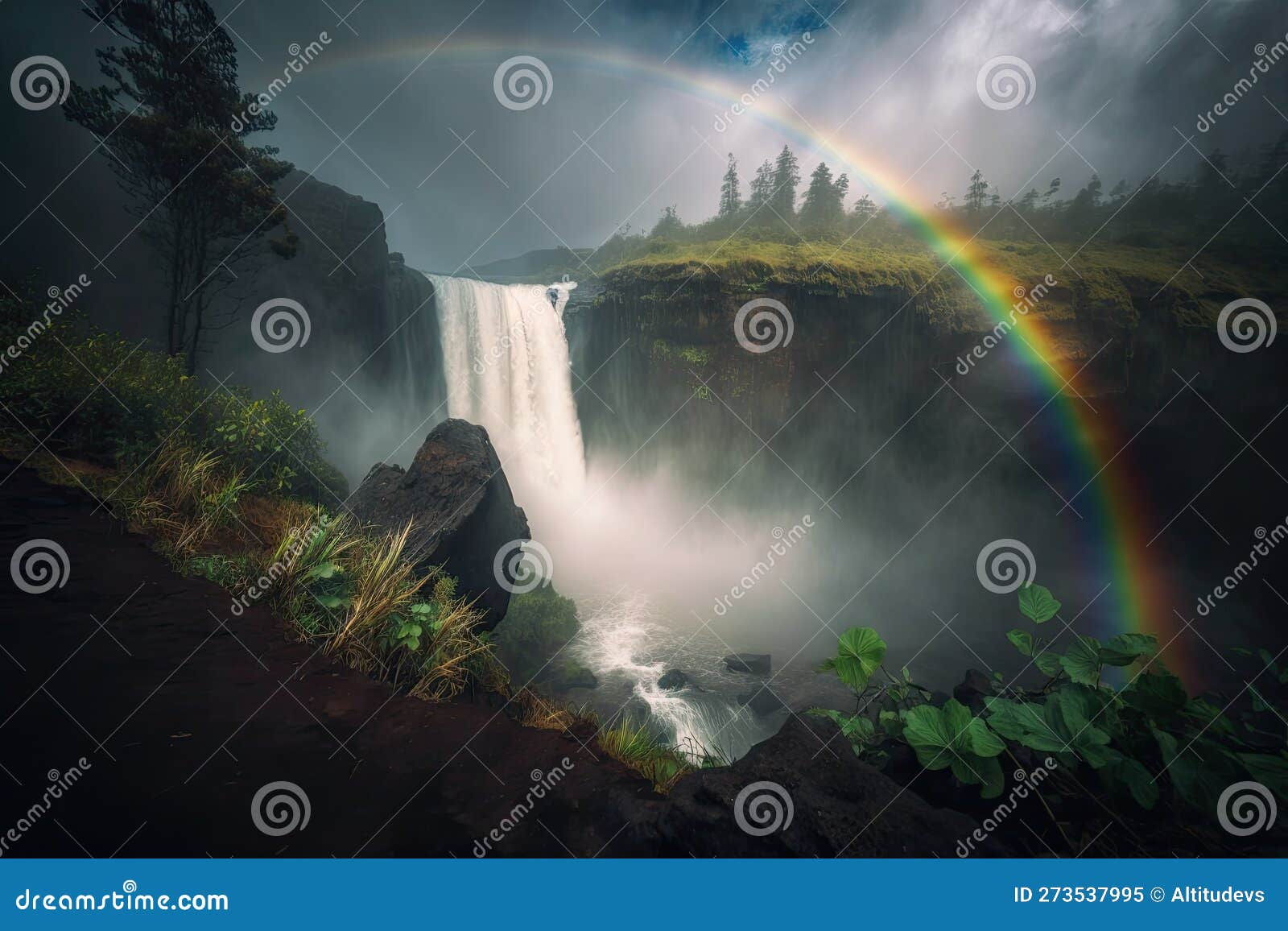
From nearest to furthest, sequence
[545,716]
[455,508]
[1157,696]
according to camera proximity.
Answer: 1. [1157,696]
2. [545,716]
3. [455,508]

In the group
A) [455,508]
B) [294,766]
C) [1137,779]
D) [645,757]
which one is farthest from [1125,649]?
[455,508]

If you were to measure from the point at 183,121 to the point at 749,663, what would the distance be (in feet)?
61.7

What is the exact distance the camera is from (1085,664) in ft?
8.16

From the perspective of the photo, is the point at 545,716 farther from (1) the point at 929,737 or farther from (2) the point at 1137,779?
(2) the point at 1137,779

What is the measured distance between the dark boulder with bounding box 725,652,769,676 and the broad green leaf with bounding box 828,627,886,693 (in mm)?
11458

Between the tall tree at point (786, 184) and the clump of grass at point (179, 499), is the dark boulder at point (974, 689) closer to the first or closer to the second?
the clump of grass at point (179, 499)

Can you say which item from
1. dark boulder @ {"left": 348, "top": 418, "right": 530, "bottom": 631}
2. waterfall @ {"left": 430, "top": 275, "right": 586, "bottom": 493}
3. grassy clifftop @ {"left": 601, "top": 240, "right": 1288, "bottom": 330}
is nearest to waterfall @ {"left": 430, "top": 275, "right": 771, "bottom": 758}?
waterfall @ {"left": 430, "top": 275, "right": 586, "bottom": 493}

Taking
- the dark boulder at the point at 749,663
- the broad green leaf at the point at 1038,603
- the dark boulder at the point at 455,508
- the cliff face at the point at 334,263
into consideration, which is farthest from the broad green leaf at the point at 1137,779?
the cliff face at the point at 334,263

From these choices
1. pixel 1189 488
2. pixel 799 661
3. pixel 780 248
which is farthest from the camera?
pixel 780 248

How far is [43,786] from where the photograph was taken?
210 cm

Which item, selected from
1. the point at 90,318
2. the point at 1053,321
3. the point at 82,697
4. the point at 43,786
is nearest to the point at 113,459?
the point at 82,697

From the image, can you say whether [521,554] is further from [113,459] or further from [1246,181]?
[1246,181]

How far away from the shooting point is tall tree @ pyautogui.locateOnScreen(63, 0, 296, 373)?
800 centimetres

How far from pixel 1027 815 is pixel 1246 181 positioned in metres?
30.0
